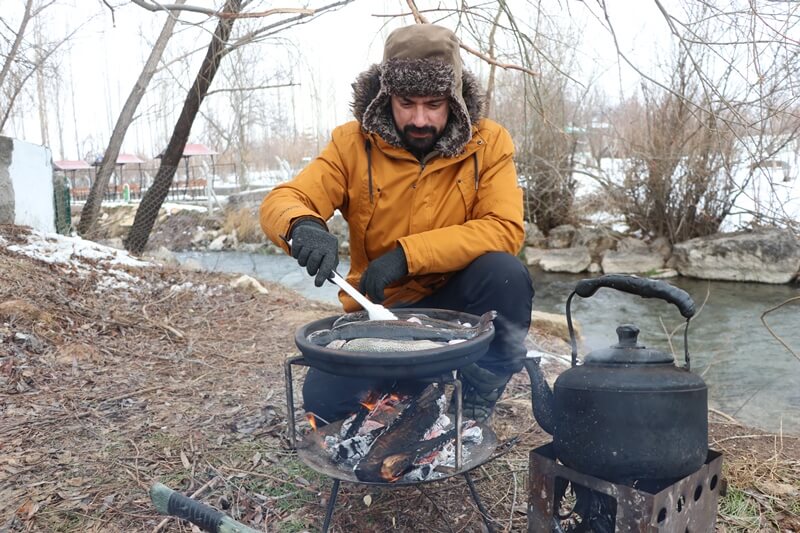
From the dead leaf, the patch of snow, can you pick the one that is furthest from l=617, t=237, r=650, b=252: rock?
the dead leaf

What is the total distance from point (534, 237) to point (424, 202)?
11340 millimetres

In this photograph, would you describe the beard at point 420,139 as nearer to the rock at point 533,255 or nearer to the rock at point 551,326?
the rock at point 551,326

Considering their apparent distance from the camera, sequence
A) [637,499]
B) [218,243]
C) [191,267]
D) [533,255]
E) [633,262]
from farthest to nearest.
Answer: [218,243] → [533,255] → [633,262] → [191,267] → [637,499]

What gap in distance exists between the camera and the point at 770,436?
289 centimetres

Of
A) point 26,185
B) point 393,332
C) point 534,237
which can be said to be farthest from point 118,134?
point 534,237

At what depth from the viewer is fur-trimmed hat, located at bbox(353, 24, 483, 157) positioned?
2.33 metres

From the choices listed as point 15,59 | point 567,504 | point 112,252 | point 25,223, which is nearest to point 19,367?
point 567,504

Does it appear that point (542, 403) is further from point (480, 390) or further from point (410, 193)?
point (410, 193)

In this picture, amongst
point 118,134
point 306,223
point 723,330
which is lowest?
point 723,330

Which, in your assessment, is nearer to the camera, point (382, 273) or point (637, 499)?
point (637, 499)

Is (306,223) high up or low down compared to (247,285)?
up

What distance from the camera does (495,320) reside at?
2316 mm

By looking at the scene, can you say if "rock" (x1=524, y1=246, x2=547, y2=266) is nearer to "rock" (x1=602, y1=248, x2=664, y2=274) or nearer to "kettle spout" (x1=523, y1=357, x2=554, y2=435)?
"rock" (x1=602, y1=248, x2=664, y2=274)

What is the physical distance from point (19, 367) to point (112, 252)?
11.9 ft
